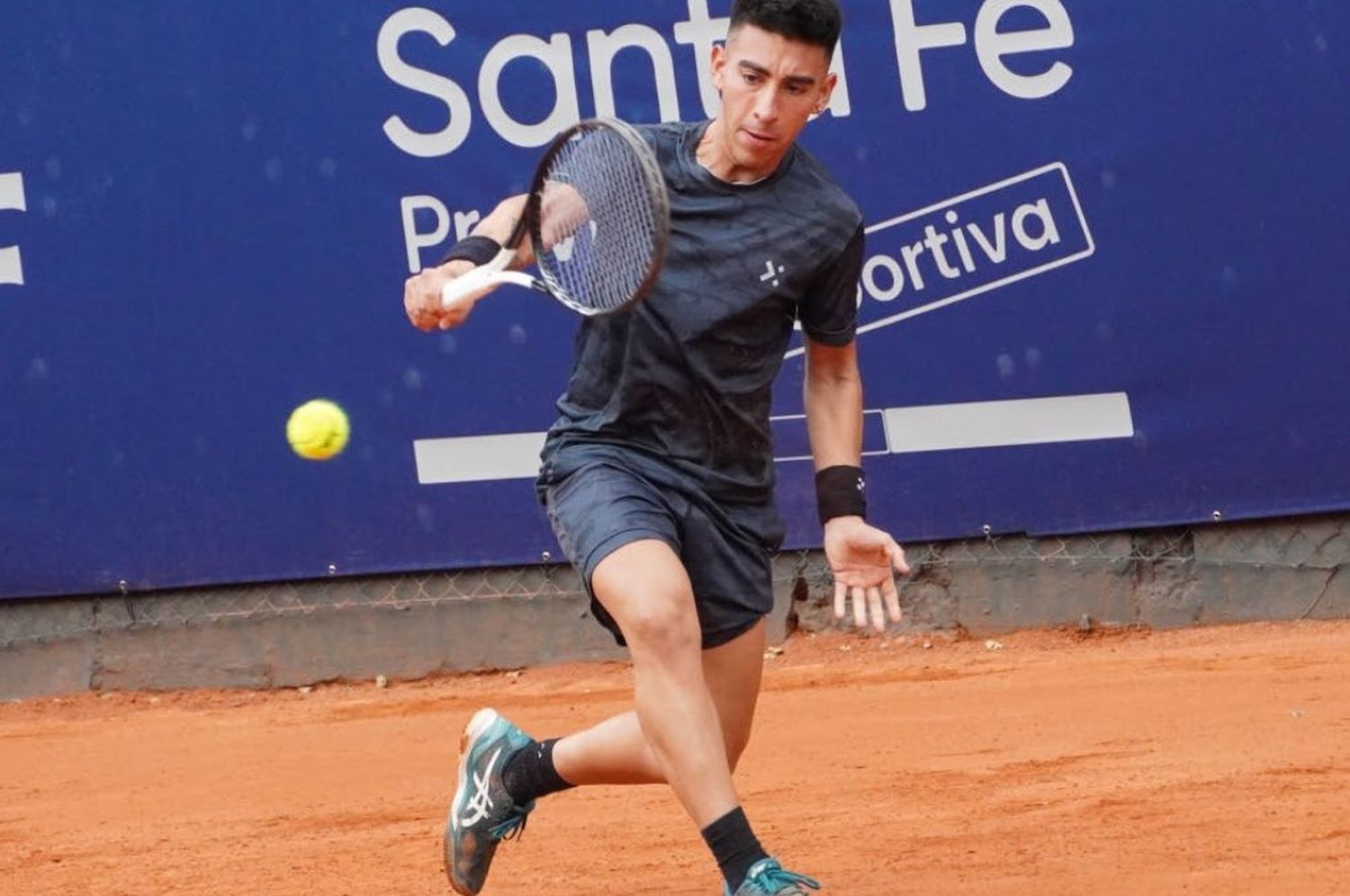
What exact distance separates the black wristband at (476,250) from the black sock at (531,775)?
98 cm

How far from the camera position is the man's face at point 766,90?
135 inches

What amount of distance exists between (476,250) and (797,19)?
67 cm

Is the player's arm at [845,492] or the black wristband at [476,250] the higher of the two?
the black wristband at [476,250]

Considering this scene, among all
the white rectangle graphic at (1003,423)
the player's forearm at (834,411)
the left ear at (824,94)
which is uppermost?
the left ear at (824,94)

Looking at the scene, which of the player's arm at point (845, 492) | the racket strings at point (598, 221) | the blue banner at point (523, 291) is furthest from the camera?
the blue banner at point (523, 291)

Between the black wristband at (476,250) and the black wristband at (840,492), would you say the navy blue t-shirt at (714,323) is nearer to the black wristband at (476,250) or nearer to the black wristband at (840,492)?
the black wristband at (840,492)

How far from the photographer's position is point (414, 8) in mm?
6527

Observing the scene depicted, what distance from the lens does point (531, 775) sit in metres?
3.88

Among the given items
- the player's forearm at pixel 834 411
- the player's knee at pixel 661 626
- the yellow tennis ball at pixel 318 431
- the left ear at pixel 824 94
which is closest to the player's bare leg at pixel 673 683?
the player's knee at pixel 661 626

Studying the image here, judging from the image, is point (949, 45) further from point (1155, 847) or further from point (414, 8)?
point (1155, 847)

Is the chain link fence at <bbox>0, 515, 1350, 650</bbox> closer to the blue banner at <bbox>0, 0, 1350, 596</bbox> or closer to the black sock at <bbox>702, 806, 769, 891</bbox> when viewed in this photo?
the blue banner at <bbox>0, 0, 1350, 596</bbox>

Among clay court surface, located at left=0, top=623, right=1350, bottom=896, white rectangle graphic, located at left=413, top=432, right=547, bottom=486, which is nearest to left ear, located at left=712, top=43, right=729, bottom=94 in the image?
clay court surface, located at left=0, top=623, right=1350, bottom=896

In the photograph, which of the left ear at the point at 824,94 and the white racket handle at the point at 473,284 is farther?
the left ear at the point at 824,94

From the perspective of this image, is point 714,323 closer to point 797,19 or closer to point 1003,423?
point 797,19
